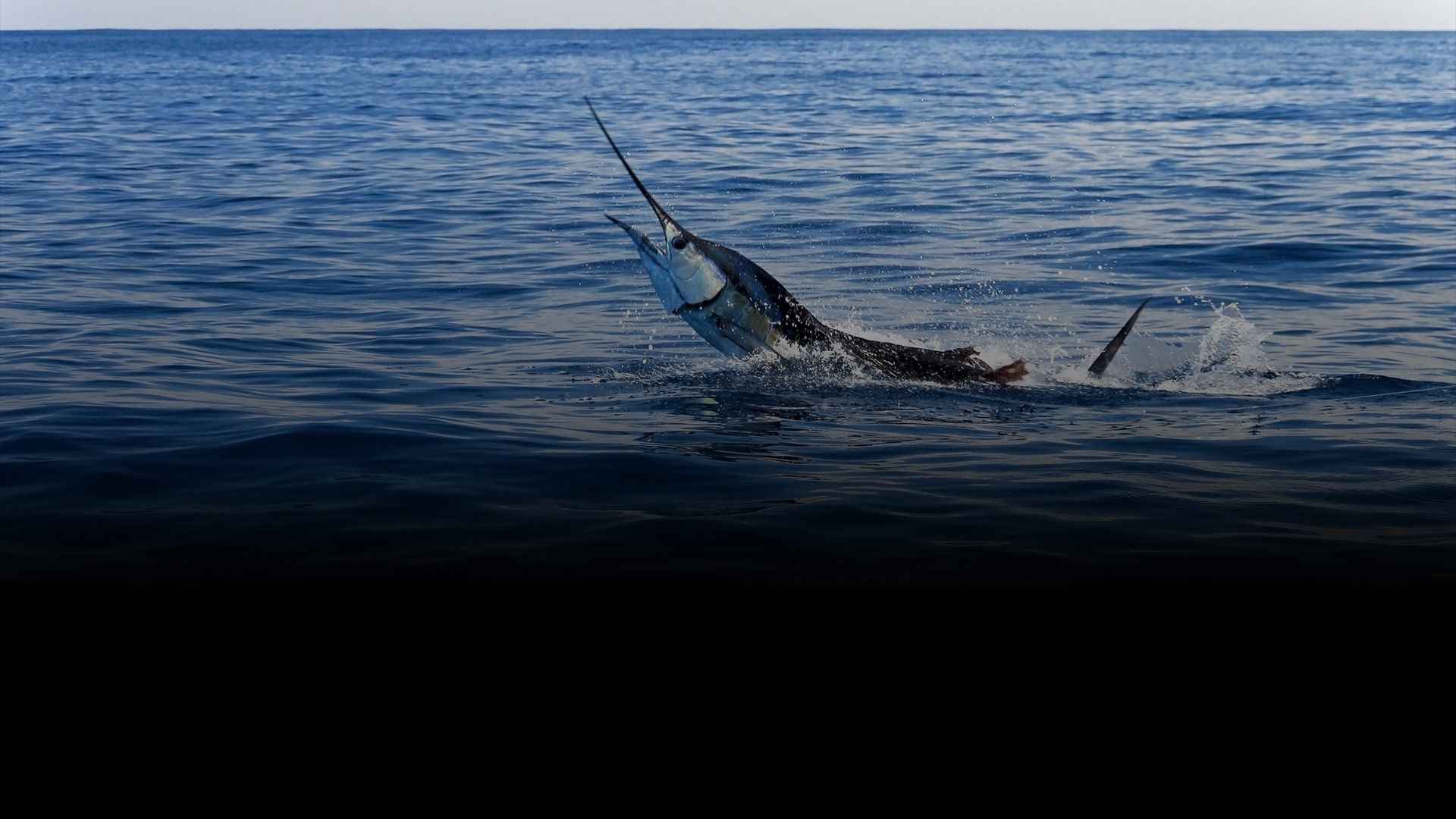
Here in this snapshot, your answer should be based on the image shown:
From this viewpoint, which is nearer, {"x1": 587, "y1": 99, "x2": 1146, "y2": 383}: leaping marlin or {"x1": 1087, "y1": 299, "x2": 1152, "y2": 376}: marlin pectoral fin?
{"x1": 587, "y1": 99, "x2": 1146, "y2": 383}: leaping marlin

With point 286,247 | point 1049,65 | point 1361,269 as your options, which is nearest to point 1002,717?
point 1361,269

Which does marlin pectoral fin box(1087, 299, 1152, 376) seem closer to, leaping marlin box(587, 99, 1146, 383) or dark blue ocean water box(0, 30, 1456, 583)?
leaping marlin box(587, 99, 1146, 383)

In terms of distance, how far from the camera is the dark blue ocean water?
521cm

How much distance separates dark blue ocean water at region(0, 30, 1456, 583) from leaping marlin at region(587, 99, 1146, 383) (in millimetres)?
198

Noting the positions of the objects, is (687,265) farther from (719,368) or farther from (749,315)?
(719,368)

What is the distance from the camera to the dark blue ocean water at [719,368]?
5215 mm

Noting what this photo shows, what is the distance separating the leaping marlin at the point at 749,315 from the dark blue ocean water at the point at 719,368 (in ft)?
0.65

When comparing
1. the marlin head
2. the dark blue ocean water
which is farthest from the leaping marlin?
the dark blue ocean water

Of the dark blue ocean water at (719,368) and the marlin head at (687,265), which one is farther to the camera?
the marlin head at (687,265)

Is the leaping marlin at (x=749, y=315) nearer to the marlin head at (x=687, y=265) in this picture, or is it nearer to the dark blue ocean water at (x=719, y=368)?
the marlin head at (x=687, y=265)

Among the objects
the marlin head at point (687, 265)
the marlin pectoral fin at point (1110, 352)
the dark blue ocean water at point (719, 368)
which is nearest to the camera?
the dark blue ocean water at point (719, 368)

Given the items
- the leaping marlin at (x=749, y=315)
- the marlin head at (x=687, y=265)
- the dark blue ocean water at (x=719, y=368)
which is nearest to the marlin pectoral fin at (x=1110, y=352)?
the leaping marlin at (x=749, y=315)

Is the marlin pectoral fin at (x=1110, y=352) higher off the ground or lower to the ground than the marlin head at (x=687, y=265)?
lower

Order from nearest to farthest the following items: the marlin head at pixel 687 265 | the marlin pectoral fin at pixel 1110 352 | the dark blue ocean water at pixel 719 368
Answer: the dark blue ocean water at pixel 719 368
the marlin head at pixel 687 265
the marlin pectoral fin at pixel 1110 352
